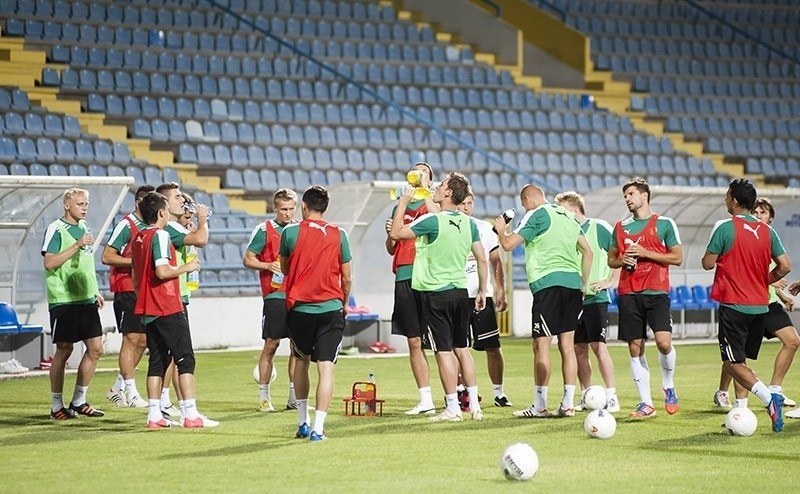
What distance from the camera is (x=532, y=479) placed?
311 inches

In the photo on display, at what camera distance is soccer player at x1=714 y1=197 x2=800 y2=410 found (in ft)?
35.5

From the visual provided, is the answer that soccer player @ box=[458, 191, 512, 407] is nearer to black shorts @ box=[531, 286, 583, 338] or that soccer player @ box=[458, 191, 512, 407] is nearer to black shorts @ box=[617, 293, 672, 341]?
black shorts @ box=[531, 286, 583, 338]

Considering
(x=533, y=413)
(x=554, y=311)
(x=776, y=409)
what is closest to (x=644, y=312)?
(x=554, y=311)

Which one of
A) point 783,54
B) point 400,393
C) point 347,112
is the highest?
point 783,54

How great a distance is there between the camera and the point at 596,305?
1185cm

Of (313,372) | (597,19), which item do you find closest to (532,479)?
(313,372)

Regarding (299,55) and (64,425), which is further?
(299,55)

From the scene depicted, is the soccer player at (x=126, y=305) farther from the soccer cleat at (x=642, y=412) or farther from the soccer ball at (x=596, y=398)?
the soccer cleat at (x=642, y=412)

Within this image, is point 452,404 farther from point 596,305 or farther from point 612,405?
point 596,305

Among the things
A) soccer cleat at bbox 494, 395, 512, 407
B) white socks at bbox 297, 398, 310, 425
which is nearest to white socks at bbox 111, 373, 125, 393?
white socks at bbox 297, 398, 310, 425

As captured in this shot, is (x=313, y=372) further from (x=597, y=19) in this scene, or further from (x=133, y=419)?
(x=597, y=19)

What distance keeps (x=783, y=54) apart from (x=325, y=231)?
86.6 feet

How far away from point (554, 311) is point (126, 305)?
12.8 feet

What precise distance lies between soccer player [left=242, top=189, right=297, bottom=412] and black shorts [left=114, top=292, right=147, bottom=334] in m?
1.16
